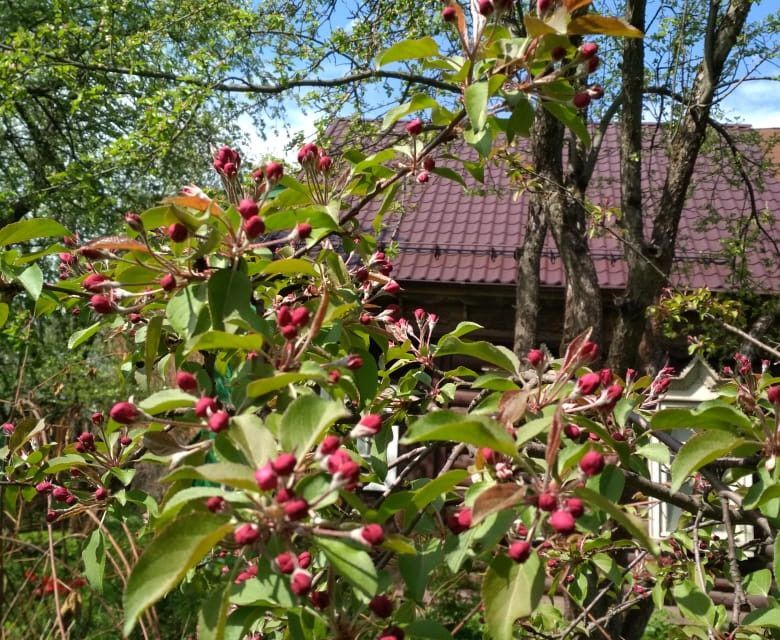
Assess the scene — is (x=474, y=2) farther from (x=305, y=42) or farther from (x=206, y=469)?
(x=305, y=42)

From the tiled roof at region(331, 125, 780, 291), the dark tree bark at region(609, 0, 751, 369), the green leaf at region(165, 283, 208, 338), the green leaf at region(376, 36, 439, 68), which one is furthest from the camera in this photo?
the tiled roof at region(331, 125, 780, 291)

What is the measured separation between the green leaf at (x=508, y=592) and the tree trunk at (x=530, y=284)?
4.90 meters

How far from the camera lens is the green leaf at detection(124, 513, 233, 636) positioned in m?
0.81

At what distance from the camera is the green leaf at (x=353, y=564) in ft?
2.85

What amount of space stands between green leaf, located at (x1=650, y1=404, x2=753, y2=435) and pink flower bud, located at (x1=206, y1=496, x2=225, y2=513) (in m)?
0.76

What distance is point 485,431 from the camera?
2.88 ft

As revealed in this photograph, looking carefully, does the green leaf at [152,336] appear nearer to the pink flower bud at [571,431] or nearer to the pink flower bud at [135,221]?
the pink flower bud at [135,221]

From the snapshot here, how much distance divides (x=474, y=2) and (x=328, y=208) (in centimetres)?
44

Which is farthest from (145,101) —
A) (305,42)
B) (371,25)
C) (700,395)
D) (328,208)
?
(328,208)

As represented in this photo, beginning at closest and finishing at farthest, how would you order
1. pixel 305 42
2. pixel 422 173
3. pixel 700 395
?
pixel 422 173 → pixel 700 395 → pixel 305 42

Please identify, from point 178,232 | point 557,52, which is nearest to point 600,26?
point 557,52

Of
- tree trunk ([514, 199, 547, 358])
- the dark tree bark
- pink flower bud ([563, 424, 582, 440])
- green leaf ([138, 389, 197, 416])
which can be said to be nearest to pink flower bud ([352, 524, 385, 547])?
green leaf ([138, 389, 197, 416])

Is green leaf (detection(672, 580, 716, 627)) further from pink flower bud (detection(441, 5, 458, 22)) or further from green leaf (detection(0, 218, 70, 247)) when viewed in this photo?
green leaf (detection(0, 218, 70, 247))

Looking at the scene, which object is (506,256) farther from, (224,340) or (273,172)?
(224,340)
